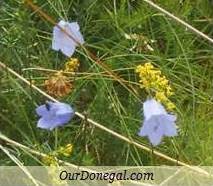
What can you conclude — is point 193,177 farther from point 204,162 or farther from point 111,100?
point 111,100

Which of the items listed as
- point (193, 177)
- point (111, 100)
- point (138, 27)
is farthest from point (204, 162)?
point (138, 27)

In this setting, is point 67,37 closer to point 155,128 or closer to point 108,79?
point 108,79

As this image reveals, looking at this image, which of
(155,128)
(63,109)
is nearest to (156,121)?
(155,128)

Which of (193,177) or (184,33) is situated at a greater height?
(184,33)

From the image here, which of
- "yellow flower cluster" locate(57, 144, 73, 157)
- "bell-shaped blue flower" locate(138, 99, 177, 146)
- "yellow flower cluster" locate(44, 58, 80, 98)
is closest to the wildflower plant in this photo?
"yellow flower cluster" locate(44, 58, 80, 98)

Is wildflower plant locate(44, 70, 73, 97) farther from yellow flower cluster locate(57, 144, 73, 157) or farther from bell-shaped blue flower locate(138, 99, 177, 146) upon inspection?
bell-shaped blue flower locate(138, 99, 177, 146)
